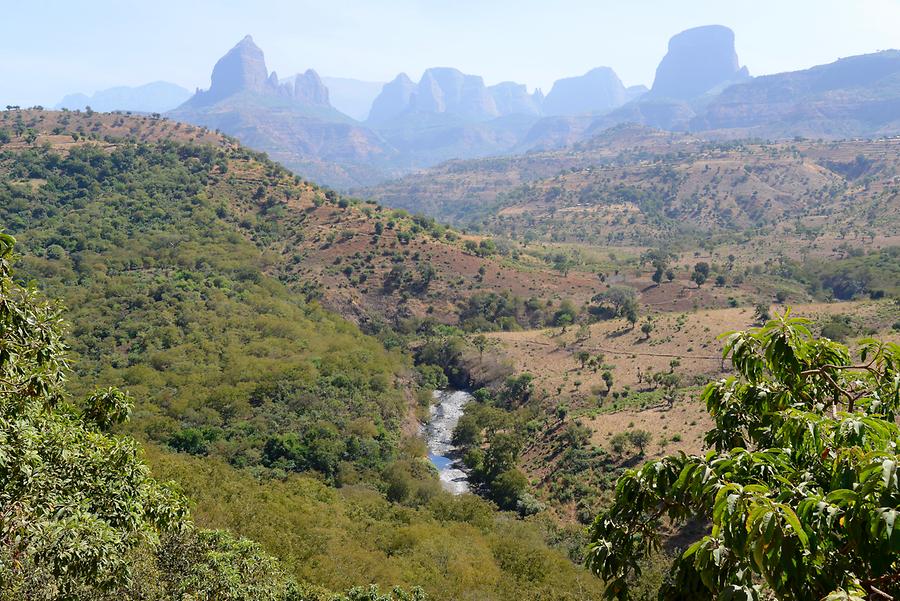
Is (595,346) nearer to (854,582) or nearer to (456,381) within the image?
(456,381)

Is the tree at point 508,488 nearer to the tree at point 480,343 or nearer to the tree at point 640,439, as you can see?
the tree at point 640,439

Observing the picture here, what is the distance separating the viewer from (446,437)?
5303 centimetres

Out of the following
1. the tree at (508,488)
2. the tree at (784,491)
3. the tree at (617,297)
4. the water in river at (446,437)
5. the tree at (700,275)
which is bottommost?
the water in river at (446,437)

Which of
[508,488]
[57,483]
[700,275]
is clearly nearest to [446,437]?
[508,488]

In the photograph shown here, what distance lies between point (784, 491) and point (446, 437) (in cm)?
5038

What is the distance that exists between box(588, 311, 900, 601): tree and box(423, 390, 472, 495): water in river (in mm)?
38292

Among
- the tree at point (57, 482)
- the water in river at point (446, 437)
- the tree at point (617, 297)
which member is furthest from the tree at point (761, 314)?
the tree at point (57, 482)

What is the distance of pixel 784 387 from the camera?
21.6 ft

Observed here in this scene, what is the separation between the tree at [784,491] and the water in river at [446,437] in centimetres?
3829

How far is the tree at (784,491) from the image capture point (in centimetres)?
377

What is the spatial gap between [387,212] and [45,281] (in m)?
63.5

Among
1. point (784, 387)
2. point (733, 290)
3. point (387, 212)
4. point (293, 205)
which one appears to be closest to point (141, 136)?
point (293, 205)

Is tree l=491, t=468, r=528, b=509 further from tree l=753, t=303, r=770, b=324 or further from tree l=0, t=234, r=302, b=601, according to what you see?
tree l=753, t=303, r=770, b=324

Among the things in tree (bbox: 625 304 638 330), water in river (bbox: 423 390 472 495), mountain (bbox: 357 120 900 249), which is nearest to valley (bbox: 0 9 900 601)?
water in river (bbox: 423 390 472 495)
